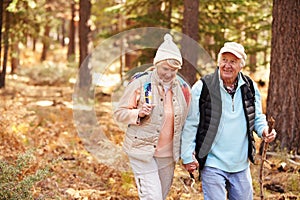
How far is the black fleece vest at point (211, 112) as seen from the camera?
182 inches

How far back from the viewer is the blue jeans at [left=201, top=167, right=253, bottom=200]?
4.68 meters

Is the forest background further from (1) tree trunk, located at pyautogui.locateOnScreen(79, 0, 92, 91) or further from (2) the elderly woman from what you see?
(1) tree trunk, located at pyautogui.locateOnScreen(79, 0, 92, 91)

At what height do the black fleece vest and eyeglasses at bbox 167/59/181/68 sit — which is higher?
eyeglasses at bbox 167/59/181/68

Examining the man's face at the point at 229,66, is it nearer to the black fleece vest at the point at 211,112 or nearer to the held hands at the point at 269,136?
the black fleece vest at the point at 211,112

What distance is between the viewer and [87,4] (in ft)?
57.2

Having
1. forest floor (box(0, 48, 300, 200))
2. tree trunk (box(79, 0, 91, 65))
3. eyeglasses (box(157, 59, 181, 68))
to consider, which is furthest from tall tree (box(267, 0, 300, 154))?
tree trunk (box(79, 0, 91, 65))

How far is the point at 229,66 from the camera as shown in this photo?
467cm

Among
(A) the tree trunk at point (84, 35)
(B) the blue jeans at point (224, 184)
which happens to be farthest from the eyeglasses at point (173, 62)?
(A) the tree trunk at point (84, 35)

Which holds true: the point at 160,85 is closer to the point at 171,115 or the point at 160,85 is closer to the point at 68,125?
the point at 171,115

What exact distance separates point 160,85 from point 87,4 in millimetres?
13172

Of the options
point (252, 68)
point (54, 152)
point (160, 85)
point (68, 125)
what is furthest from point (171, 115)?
point (252, 68)

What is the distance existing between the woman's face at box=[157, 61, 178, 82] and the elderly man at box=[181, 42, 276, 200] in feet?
0.91

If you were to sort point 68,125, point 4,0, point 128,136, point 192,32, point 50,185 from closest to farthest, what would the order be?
point 128,136
point 50,185
point 192,32
point 68,125
point 4,0

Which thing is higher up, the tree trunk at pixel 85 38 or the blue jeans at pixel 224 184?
the tree trunk at pixel 85 38
